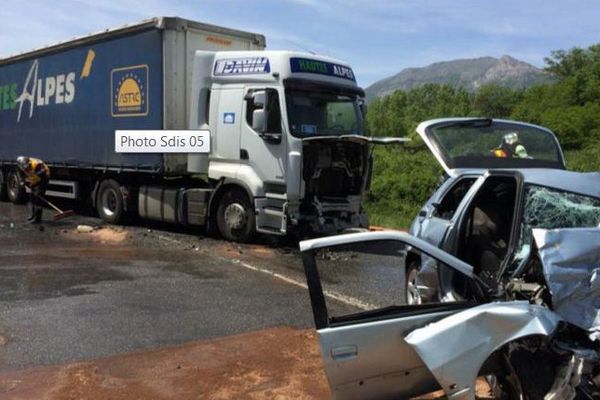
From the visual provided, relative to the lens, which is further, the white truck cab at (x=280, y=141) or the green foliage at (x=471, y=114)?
the green foliage at (x=471, y=114)

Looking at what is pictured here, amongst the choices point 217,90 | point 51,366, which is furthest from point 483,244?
point 217,90

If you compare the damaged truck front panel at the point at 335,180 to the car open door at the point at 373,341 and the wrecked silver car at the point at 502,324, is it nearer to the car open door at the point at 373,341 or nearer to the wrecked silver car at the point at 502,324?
the wrecked silver car at the point at 502,324

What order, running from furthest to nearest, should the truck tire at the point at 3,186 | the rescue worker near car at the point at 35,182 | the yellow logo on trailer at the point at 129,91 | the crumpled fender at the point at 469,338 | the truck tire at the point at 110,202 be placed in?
the truck tire at the point at 3,186 < the rescue worker near car at the point at 35,182 < the truck tire at the point at 110,202 < the yellow logo on trailer at the point at 129,91 < the crumpled fender at the point at 469,338

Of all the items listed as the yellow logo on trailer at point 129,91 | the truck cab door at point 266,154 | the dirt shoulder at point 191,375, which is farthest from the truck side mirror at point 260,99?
the dirt shoulder at point 191,375

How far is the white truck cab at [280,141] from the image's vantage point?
34.6 feet

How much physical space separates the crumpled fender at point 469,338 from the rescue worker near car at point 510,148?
7.95ft

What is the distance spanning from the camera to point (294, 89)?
10609mm

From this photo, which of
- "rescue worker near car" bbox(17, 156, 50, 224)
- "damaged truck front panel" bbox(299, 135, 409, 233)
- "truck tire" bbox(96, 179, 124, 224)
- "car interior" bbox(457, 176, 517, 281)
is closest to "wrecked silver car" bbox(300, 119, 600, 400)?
"car interior" bbox(457, 176, 517, 281)

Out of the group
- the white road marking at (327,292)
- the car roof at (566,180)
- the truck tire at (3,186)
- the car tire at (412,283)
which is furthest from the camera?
the truck tire at (3,186)

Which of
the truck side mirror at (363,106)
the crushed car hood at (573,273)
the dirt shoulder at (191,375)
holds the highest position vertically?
the truck side mirror at (363,106)

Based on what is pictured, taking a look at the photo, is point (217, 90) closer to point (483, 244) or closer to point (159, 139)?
point (159, 139)

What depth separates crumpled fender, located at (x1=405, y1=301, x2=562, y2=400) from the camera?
3330 millimetres

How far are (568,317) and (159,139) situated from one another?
9586 mm

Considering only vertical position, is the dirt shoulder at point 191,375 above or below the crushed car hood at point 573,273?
below
